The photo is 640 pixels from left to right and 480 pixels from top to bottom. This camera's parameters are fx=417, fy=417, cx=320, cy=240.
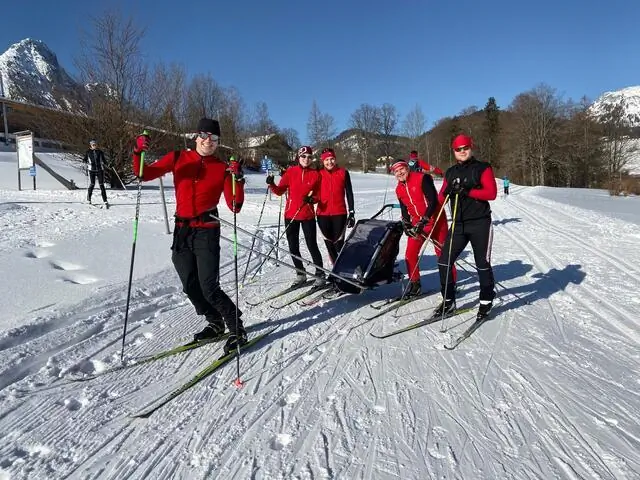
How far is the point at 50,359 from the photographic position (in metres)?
3.63

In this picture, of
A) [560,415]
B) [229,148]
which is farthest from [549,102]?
[560,415]

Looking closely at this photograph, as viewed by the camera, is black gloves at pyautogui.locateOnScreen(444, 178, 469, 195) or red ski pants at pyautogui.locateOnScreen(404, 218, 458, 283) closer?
black gloves at pyautogui.locateOnScreen(444, 178, 469, 195)

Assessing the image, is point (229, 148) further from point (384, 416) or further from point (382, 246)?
point (384, 416)

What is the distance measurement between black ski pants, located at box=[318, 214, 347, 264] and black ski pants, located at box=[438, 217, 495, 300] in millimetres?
1682

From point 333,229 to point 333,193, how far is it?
1.73ft

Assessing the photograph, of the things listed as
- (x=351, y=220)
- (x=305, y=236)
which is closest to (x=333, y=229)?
(x=351, y=220)

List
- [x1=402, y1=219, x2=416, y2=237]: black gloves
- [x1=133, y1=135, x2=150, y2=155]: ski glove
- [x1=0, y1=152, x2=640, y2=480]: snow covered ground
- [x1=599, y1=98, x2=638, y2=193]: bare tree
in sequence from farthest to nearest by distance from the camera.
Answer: [x1=599, y1=98, x2=638, y2=193]: bare tree → [x1=402, y1=219, x2=416, y2=237]: black gloves → [x1=133, y1=135, x2=150, y2=155]: ski glove → [x1=0, y1=152, x2=640, y2=480]: snow covered ground

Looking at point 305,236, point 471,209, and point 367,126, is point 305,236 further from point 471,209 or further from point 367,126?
point 367,126

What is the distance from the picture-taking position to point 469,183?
14.4 ft

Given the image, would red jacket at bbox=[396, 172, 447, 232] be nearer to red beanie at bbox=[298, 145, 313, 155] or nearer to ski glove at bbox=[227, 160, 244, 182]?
red beanie at bbox=[298, 145, 313, 155]

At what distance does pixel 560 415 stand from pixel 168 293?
4.66 m

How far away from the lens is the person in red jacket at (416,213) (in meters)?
5.25

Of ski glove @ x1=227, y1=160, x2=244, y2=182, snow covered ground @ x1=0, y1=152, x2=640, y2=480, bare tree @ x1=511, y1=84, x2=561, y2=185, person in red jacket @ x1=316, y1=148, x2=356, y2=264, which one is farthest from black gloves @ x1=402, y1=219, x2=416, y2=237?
bare tree @ x1=511, y1=84, x2=561, y2=185

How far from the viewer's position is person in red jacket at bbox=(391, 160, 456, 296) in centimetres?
525
